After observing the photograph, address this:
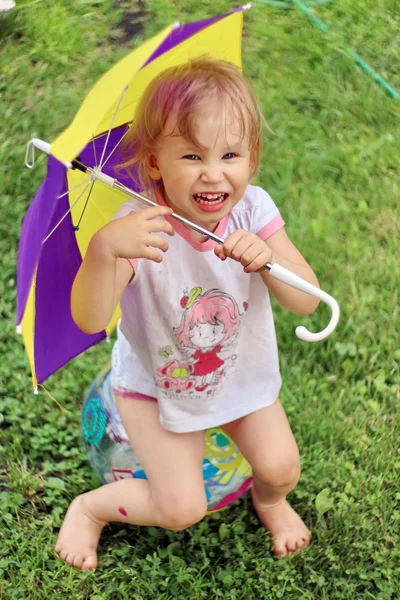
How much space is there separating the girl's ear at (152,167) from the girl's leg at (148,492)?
26.2 inches

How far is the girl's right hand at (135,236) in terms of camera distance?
1.69m

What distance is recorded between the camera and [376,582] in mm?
2273

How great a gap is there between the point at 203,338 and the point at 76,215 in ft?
1.46

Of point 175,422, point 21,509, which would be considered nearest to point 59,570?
point 21,509

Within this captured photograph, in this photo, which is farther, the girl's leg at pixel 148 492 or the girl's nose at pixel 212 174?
the girl's leg at pixel 148 492

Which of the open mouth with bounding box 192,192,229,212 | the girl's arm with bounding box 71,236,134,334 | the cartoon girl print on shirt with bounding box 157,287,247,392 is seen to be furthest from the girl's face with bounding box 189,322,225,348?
the open mouth with bounding box 192,192,229,212

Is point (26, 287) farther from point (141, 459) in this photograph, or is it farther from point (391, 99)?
point (391, 99)

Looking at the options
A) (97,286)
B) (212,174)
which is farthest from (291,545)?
(212,174)

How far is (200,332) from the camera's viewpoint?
80.4 inches

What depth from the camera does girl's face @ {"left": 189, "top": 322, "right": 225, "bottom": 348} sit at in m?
2.04

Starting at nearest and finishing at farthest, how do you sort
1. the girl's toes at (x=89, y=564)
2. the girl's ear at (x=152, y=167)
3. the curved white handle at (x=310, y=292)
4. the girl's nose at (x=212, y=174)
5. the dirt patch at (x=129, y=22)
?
the curved white handle at (x=310, y=292)
the girl's nose at (x=212, y=174)
the girl's ear at (x=152, y=167)
the girl's toes at (x=89, y=564)
the dirt patch at (x=129, y=22)

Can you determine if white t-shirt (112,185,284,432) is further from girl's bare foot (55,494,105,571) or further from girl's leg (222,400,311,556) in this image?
girl's bare foot (55,494,105,571)

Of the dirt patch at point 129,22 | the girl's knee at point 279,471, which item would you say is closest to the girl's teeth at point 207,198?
the girl's knee at point 279,471

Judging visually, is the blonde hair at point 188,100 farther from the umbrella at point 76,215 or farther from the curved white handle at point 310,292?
the curved white handle at point 310,292
